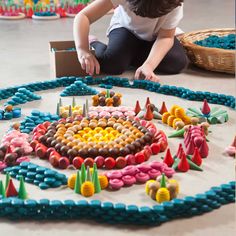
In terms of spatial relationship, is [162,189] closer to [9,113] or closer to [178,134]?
[178,134]

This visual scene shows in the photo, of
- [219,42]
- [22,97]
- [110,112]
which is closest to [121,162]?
[110,112]

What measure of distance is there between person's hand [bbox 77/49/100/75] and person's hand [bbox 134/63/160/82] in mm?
130

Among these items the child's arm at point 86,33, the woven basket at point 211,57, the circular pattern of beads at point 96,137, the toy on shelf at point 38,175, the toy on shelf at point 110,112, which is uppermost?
the child's arm at point 86,33

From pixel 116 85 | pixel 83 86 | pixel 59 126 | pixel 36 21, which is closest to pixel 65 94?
pixel 83 86

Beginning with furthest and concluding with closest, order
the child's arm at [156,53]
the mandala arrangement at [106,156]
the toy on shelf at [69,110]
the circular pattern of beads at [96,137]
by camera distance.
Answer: the child's arm at [156,53]
the toy on shelf at [69,110]
the circular pattern of beads at [96,137]
the mandala arrangement at [106,156]

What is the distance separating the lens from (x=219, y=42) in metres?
2.09

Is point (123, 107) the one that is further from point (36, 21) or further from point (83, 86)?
point (36, 21)

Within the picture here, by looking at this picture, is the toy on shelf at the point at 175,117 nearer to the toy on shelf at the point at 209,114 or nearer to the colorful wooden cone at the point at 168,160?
the toy on shelf at the point at 209,114

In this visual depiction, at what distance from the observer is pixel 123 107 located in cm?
155

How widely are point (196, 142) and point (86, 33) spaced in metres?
0.74

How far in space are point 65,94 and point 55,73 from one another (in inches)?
7.6

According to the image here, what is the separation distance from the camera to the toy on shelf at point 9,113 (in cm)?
151

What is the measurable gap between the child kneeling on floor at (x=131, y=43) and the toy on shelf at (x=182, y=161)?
2.03 feet

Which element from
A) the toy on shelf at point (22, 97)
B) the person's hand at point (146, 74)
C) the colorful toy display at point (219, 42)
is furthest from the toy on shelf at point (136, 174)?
the colorful toy display at point (219, 42)
